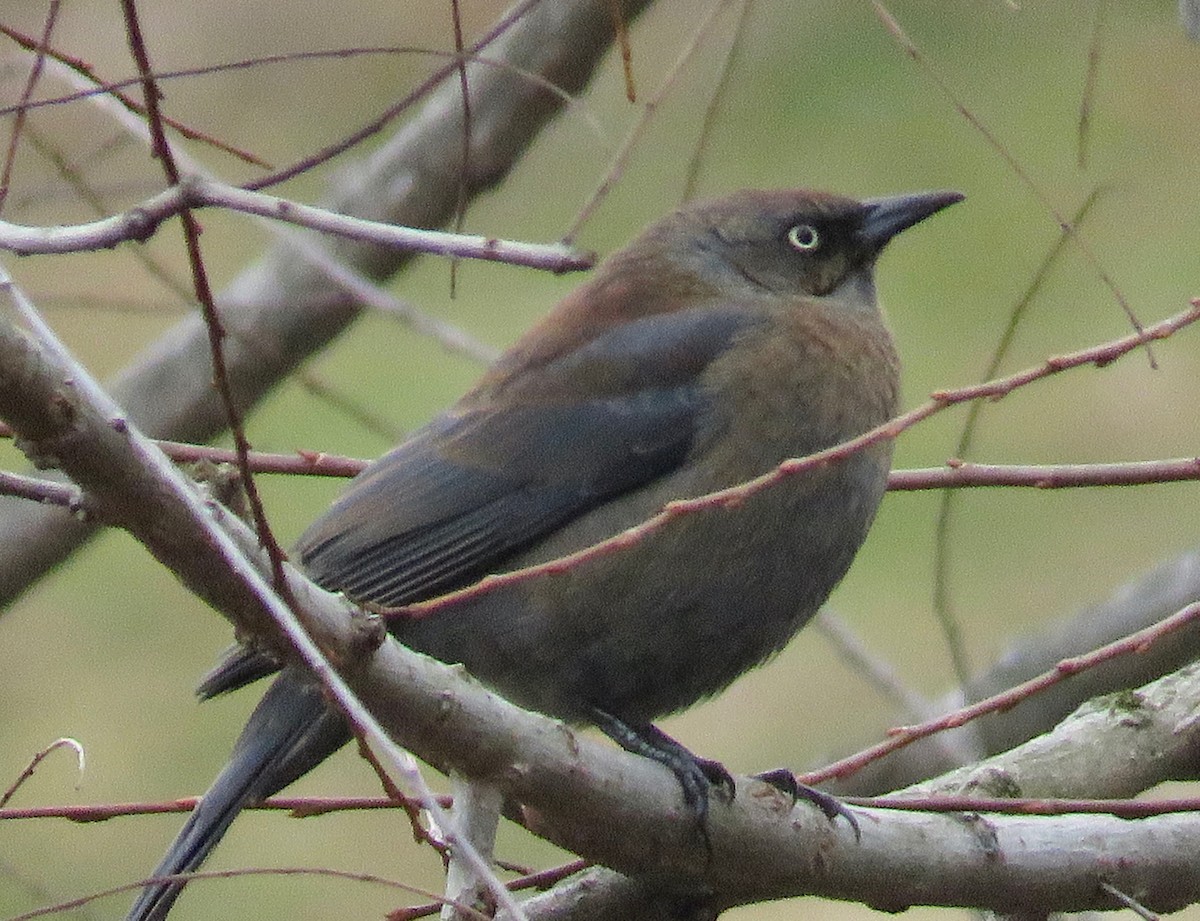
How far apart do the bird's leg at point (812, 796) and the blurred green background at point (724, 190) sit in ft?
7.44

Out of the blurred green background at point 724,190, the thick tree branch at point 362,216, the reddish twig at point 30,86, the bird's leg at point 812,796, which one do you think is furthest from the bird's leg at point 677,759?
the blurred green background at point 724,190

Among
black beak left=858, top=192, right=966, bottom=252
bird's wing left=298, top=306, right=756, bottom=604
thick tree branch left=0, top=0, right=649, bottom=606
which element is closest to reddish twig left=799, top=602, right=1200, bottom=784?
bird's wing left=298, top=306, right=756, bottom=604

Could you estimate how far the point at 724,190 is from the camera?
27.9 feet

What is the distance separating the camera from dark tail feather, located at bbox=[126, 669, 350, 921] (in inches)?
131

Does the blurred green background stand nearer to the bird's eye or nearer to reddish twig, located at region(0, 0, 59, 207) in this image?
the bird's eye

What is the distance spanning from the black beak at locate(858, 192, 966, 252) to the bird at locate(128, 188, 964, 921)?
54 millimetres

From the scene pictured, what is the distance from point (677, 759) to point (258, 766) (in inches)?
27.7

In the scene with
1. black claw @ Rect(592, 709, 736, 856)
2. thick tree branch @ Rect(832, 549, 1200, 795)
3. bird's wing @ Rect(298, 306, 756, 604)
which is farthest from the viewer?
thick tree branch @ Rect(832, 549, 1200, 795)

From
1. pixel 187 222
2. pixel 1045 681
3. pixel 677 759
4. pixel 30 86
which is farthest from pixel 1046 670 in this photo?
pixel 187 222

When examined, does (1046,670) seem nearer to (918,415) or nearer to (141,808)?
(918,415)

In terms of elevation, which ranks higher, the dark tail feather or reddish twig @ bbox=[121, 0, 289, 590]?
reddish twig @ bbox=[121, 0, 289, 590]

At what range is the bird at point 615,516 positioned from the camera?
3648 mm

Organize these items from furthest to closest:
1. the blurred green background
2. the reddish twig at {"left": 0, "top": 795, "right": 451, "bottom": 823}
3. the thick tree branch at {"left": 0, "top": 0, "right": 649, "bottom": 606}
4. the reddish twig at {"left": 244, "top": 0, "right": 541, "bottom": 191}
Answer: the blurred green background → the thick tree branch at {"left": 0, "top": 0, "right": 649, "bottom": 606} → the reddish twig at {"left": 0, "top": 795, "right": 451, "bottom": 823} → the reddish twig at {"left": 244, "top": 0, "right": 541, "bottom": 191}

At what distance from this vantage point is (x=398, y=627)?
366 cm
